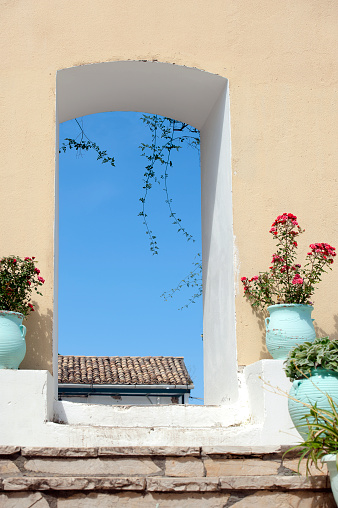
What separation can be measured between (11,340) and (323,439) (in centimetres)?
187

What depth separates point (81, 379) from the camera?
12.6 m

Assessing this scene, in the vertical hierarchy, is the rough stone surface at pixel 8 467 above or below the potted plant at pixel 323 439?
below

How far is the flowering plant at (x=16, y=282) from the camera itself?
13.0 ft

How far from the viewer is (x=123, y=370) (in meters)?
13.4

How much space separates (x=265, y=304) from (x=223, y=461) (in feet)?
5.33

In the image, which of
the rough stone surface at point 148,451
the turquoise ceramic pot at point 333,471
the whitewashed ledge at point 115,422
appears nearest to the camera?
the turquoise ceramic pot at point 333,471

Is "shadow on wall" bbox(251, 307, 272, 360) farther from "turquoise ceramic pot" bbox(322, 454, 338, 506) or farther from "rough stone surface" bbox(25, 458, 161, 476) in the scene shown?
"turquoise ceramic pot" bbox(322, 454, 338, 506)

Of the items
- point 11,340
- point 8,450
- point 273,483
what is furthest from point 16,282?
point 273,483

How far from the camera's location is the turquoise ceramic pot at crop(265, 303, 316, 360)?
3961mm

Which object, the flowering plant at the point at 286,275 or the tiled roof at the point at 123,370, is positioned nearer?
the flowering plant at the point at 286,275

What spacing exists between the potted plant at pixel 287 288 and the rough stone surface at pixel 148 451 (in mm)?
1295

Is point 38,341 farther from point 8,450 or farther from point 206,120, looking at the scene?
point 206,120

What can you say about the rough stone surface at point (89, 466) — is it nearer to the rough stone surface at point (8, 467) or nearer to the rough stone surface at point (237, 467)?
the rough stone surface at point (8, 467)

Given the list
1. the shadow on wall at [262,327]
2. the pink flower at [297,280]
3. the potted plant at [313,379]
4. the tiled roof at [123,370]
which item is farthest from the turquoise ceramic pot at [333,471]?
the tiled roof at [123,370]
